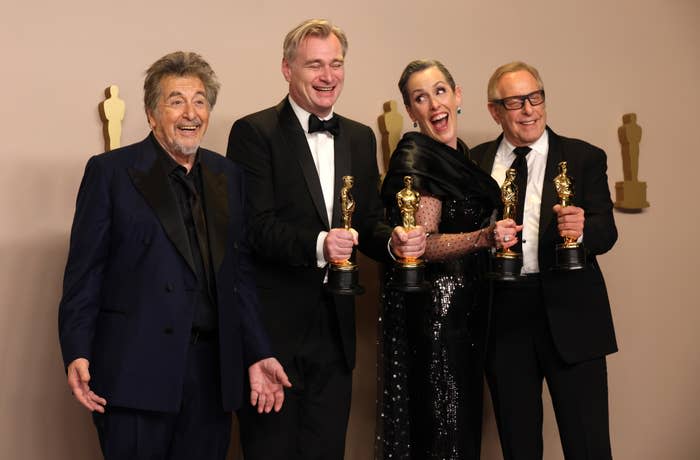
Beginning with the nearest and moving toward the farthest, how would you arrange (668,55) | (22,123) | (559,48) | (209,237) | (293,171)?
1. (209,237)
2. (293,171)
3. (22,123)
4. (559,48)
5. (668,55)

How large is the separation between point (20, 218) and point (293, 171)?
1017mm

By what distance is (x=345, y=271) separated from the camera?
271cm

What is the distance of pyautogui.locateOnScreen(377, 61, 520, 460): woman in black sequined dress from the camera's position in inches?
118

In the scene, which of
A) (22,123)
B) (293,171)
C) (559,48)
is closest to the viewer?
(293,171)

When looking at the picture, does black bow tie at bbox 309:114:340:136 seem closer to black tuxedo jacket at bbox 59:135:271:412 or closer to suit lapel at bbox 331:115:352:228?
suit lapel at bbox 331:115:352:228

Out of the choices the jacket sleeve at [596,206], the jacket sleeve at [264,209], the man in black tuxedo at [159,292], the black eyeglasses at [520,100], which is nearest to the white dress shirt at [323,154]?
the jacket sleeve at [264,209]

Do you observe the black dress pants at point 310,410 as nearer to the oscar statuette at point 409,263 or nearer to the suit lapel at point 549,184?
the oscar statuette at point 409,263

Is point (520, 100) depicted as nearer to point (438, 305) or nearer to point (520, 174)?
point (520, 174)

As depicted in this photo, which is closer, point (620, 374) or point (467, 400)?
point (467, 400)

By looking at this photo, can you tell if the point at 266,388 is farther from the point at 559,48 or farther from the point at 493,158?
the point at 559,48

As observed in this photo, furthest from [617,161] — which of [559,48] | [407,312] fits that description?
[407,312]

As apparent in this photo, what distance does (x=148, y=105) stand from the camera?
8.52 feet

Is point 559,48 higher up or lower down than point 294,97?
higher up

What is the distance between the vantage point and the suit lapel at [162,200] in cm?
246
